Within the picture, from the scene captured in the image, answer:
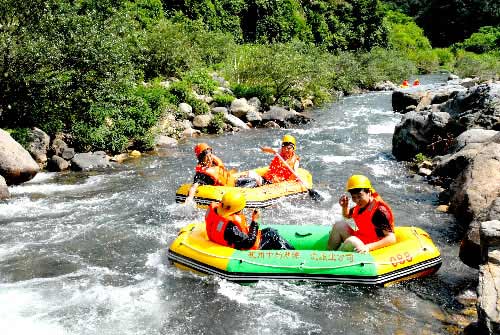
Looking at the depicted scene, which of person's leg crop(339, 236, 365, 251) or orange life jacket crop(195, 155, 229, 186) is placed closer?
person's leg crop(339, 236, 365, 251)

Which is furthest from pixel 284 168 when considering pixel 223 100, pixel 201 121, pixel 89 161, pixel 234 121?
pixel 223 100

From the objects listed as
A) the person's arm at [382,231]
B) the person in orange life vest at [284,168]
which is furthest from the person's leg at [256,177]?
the person's arm at [382,231]

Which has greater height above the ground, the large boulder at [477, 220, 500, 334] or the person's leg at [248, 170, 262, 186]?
the large boulder at [477, 220, 500, 334]

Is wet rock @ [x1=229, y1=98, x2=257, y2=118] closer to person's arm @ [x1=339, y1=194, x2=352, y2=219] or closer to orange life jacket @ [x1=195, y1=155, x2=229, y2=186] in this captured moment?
orange life jacket @ [x1=195, y1=155, x2=229, y2=186]

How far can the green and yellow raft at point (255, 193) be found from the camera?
29.3 ft

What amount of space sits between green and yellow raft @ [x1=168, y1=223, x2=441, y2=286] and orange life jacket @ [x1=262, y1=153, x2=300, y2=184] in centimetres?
379

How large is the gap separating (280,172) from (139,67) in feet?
38.5

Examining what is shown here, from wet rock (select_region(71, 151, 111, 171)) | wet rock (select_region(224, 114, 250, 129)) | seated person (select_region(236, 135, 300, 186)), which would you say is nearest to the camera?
seated person (select_region(236, 135, 300, 186))

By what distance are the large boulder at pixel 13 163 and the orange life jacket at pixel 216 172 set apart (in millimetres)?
4094

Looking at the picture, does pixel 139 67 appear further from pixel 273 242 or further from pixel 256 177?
pixel 273 242

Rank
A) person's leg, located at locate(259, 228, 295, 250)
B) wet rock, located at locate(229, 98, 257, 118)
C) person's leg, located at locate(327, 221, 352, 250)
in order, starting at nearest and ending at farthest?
person's leg, located at locate(327, 221, 352, 250) < person's leg, located at locate(259, 228, 295, 250) < wet rock, located at locate(229, 98, 257, 118)

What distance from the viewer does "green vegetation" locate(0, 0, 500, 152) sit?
12.3 m

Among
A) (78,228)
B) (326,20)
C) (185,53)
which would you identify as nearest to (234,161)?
(78,228)

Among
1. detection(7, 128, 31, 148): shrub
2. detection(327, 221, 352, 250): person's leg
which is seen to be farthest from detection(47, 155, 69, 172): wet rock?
detection(327, 221, 352, 250): person's leg
